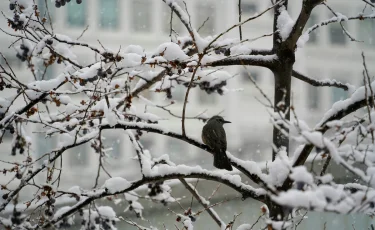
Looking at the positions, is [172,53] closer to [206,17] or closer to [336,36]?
[206,17]

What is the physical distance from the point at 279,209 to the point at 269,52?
152cm

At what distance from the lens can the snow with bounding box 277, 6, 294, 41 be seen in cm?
385

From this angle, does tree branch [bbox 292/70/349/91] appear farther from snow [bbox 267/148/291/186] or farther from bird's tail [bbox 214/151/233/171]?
snow [bbox 267/148/291/186]

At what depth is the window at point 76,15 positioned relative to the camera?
2368 cm

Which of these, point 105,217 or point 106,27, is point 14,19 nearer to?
point 105,217

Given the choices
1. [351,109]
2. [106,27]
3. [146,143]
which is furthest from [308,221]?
[106,27]

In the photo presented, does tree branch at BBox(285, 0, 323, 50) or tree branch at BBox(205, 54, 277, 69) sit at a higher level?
tree branch at BBox(285, 0, 323, 50)

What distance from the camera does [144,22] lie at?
25.6 m

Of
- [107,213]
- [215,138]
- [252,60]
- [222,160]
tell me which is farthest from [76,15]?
[222,160]

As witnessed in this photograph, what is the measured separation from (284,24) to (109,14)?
22.2 meters

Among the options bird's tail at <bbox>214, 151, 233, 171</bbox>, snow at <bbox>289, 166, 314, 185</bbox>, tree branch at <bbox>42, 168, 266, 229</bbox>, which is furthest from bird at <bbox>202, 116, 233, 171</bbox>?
snow at <bbox>289, 166, 314, 185</bbox>

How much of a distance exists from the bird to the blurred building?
16.4 metres

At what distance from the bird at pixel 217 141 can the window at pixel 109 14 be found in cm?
2105

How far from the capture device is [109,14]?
25.0 metres
